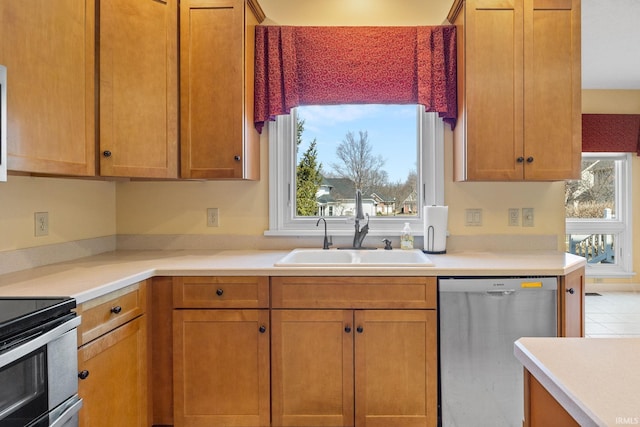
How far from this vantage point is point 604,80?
4746mm

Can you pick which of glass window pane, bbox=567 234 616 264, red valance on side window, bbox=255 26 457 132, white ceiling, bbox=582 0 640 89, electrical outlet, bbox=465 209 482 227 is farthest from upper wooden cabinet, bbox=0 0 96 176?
glass window pane, bbox=567 234 616 264

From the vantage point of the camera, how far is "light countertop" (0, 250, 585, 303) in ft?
5.02

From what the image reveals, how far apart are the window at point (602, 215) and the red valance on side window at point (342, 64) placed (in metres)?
3.74

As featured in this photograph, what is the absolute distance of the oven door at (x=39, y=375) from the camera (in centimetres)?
105

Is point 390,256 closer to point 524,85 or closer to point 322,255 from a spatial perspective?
point 322,255

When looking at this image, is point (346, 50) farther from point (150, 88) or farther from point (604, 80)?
point (604, 80)

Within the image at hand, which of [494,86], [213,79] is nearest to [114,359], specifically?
[213,79]

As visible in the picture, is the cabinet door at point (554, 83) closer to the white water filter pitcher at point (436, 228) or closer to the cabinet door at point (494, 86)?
the cabinet door at point (494, 86)

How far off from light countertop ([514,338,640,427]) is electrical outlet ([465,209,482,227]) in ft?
5.53

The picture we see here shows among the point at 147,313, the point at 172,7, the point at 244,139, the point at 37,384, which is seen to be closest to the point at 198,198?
the point at 244,139

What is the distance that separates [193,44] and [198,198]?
90 centimetres

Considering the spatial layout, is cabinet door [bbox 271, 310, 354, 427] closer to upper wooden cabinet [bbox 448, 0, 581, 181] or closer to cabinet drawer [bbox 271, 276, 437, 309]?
cabinet drawer [bbox 271, 276, 437, 309]

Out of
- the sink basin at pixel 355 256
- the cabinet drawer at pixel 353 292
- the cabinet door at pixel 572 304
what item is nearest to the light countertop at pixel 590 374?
the cabinet drawer at pixel 353 292

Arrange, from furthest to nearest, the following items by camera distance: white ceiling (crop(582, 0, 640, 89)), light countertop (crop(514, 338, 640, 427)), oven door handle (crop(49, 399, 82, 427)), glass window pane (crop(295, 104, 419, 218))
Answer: white ceiling (crop(582, 0, 640, 89))
glass window pane (crop(295, 104, 419, 218))
oven door handle (crop(49, 399, 82, 427))
light countertop (crop(514, 338, 640, 427))
